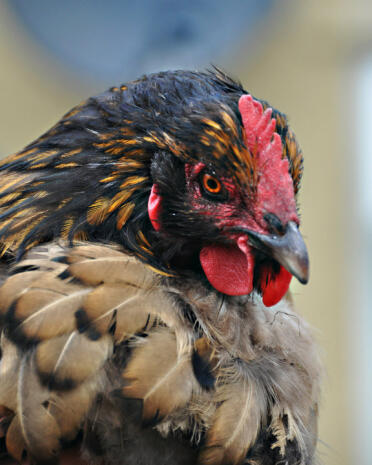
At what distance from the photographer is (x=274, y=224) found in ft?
3.59

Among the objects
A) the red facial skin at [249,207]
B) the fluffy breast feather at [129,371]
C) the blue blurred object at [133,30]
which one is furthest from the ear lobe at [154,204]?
the blue blurred object at [133,30]

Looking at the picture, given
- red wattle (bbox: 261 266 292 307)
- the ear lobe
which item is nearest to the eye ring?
the ear lobe

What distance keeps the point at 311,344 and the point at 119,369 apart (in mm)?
502

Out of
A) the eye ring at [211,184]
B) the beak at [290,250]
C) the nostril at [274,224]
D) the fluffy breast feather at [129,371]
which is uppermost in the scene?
the eye ring at [211,184]

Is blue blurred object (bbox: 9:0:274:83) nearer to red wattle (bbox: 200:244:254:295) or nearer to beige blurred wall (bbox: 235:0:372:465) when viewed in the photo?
beige blurred wall (bbox: 235:0:372:465)

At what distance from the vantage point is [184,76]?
125 cm

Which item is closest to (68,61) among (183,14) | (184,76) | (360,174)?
(183,14)

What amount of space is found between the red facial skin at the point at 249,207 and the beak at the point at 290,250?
19 millimetres

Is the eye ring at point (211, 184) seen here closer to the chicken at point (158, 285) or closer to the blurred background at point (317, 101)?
the chicken at point (158, 285)

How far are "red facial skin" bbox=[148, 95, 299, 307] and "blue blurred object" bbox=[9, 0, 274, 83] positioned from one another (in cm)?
246

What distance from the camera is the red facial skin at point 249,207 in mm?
1104

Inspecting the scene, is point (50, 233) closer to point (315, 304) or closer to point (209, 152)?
point (209, 152)

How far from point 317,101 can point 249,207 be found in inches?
112

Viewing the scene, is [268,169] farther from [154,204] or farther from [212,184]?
[154,204]
